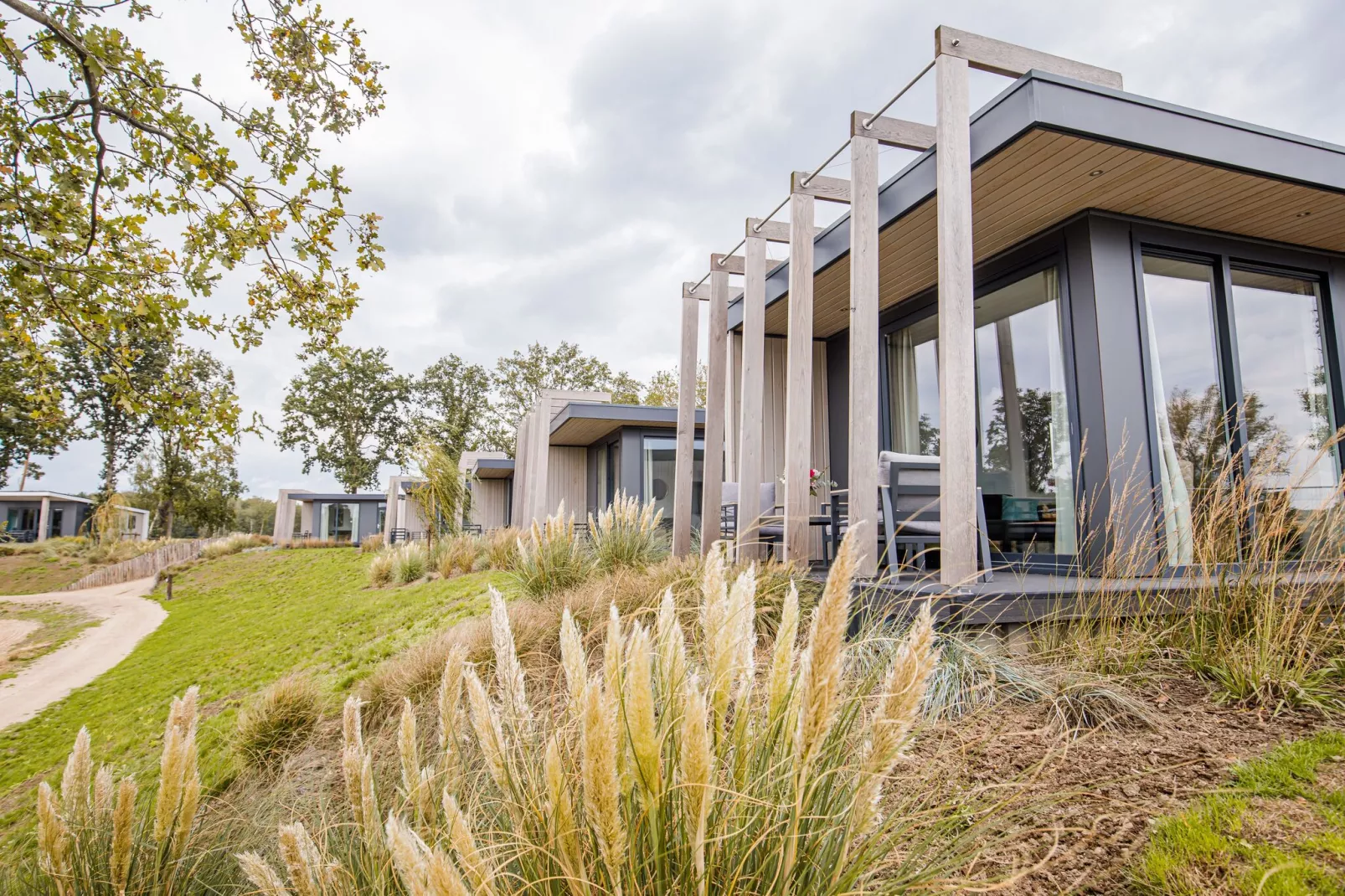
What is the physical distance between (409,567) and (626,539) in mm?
6268

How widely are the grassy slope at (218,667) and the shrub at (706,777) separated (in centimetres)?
317

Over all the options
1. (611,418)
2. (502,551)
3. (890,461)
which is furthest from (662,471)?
(890,461)

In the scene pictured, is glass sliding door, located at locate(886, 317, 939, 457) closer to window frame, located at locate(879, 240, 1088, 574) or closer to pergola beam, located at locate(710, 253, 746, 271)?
window frame, located at locate(879, 240, 1088, 574)

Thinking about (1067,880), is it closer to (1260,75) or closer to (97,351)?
(97,351)

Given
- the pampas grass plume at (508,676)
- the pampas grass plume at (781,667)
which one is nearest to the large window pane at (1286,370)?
the pampas grass plume at (781,667)

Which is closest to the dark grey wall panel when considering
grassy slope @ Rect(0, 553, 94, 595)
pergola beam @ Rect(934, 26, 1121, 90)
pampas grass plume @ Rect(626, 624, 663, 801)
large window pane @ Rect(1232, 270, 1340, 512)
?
large window pane @ Rect(1232, 270, 1340, 512)

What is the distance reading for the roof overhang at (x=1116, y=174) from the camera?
3.71 metres

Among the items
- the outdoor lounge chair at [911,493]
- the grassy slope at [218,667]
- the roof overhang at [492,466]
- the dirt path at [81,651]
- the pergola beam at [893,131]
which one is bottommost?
the dirt path at [81,651]

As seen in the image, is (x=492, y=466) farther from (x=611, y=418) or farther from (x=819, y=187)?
(x=819, y=187)

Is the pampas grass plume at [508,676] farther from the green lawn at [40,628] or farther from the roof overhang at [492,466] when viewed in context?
the roof overhang at [492,466]

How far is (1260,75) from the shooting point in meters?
10.3

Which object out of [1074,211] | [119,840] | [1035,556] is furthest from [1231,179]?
[119,840]

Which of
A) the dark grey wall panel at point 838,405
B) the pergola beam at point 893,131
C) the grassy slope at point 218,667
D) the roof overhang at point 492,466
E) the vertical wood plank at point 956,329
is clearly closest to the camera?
the vertical wood plank at point 956,329

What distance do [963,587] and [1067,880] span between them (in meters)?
1.70
